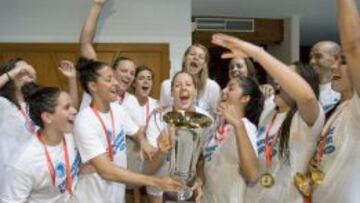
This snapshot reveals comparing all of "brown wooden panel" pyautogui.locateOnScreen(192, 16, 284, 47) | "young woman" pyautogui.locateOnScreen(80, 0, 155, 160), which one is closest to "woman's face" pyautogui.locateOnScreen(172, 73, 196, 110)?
"young woman" pyautogui.locateOnScreen(80, 0, 155, 160)

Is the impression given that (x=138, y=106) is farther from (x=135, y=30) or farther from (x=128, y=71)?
(x=135, y=30)

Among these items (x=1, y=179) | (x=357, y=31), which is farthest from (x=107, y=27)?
(x=357, y=31)

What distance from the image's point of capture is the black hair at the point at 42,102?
255cm

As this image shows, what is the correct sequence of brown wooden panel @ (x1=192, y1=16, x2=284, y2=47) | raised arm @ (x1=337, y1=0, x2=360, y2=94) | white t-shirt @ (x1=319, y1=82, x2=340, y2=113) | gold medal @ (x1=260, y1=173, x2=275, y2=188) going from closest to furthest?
1. raised arm @ (x1=337, y1=0, x2=360, y2=94)
2. gold medal @ (x1=260, y1=173, x2=275, y2=188)
3. white t-shirt @ (x1=319, y1=82, x2=340, y2=113)
4. brown wooden panel @ (x1=192, y1=16, x2=284, y2=47)

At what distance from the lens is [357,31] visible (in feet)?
5.78

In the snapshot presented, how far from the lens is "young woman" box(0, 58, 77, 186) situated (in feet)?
10.2

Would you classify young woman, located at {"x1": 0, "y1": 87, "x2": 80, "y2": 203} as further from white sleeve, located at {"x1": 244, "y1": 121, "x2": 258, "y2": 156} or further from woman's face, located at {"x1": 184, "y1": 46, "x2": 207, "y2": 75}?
woman's face, located at {"x1": 184, "y1": 46, "x2": 207, "y2": 75}

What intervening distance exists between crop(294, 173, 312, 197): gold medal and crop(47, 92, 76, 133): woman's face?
114 centimetres

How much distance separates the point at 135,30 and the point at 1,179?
11.0 ft

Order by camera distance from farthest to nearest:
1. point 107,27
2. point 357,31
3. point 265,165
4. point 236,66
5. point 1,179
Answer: point 107,27
point 236,66
point 1,179
point 265,165
point 357,31

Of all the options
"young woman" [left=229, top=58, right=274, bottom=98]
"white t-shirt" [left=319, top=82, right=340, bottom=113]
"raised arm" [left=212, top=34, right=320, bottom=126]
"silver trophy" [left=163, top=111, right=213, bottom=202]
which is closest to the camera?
"raised arm" [left=212, top=34, right=320, bottom=126]

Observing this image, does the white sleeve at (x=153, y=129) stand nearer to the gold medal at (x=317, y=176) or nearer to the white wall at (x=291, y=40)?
the gold medal at (x=317, y=176)

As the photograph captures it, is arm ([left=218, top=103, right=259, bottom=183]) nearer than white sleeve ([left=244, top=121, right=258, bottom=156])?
Yes

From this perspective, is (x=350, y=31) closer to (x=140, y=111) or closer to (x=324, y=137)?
(x=324, y=137)
